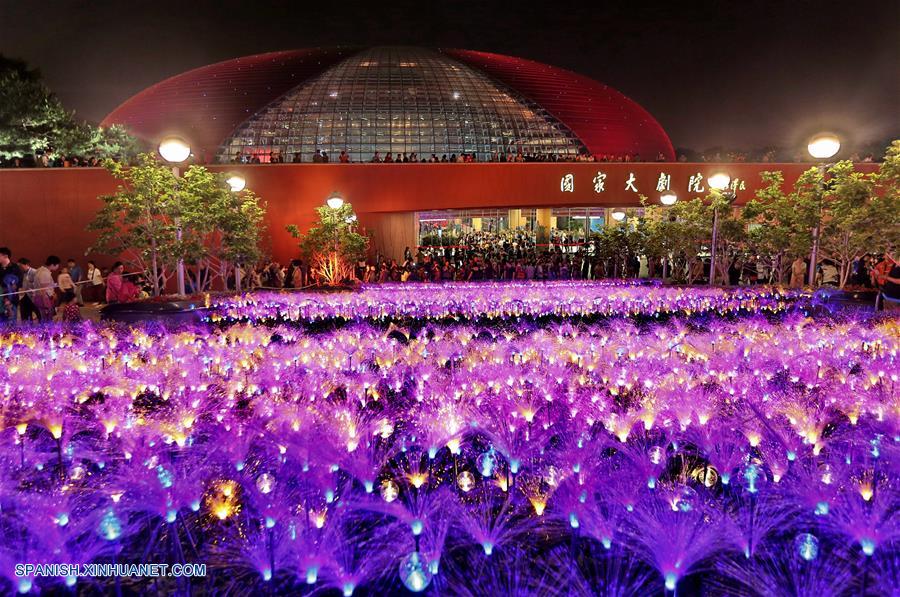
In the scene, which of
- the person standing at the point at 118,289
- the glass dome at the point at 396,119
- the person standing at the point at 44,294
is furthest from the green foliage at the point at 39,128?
the person standing at the point at 118,289

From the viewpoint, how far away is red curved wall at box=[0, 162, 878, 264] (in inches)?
933

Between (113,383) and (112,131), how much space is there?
103 ft

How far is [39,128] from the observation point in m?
31.8

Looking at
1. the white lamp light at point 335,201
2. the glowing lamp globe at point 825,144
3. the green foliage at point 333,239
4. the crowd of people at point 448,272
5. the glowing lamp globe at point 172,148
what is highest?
the glowing lamp globe at point 825,144

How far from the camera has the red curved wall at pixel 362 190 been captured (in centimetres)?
2369

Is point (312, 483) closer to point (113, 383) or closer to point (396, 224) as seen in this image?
point (113, 383)

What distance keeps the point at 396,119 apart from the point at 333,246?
62.8 feet

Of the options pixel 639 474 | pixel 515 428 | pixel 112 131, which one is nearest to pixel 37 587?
pixel 515 428

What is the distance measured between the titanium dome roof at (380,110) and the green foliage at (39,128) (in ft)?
15.5

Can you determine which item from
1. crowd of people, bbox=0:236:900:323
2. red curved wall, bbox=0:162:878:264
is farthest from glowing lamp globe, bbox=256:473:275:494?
red curved wall, bbox=0:162:878:264

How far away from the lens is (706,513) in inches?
146

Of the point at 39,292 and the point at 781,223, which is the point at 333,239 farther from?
the point at 781,223

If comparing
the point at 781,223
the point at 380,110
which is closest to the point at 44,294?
the point at 781,223

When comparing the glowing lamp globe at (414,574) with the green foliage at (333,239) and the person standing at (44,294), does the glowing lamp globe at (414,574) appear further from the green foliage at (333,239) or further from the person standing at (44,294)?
the green foliage at (333,239)
